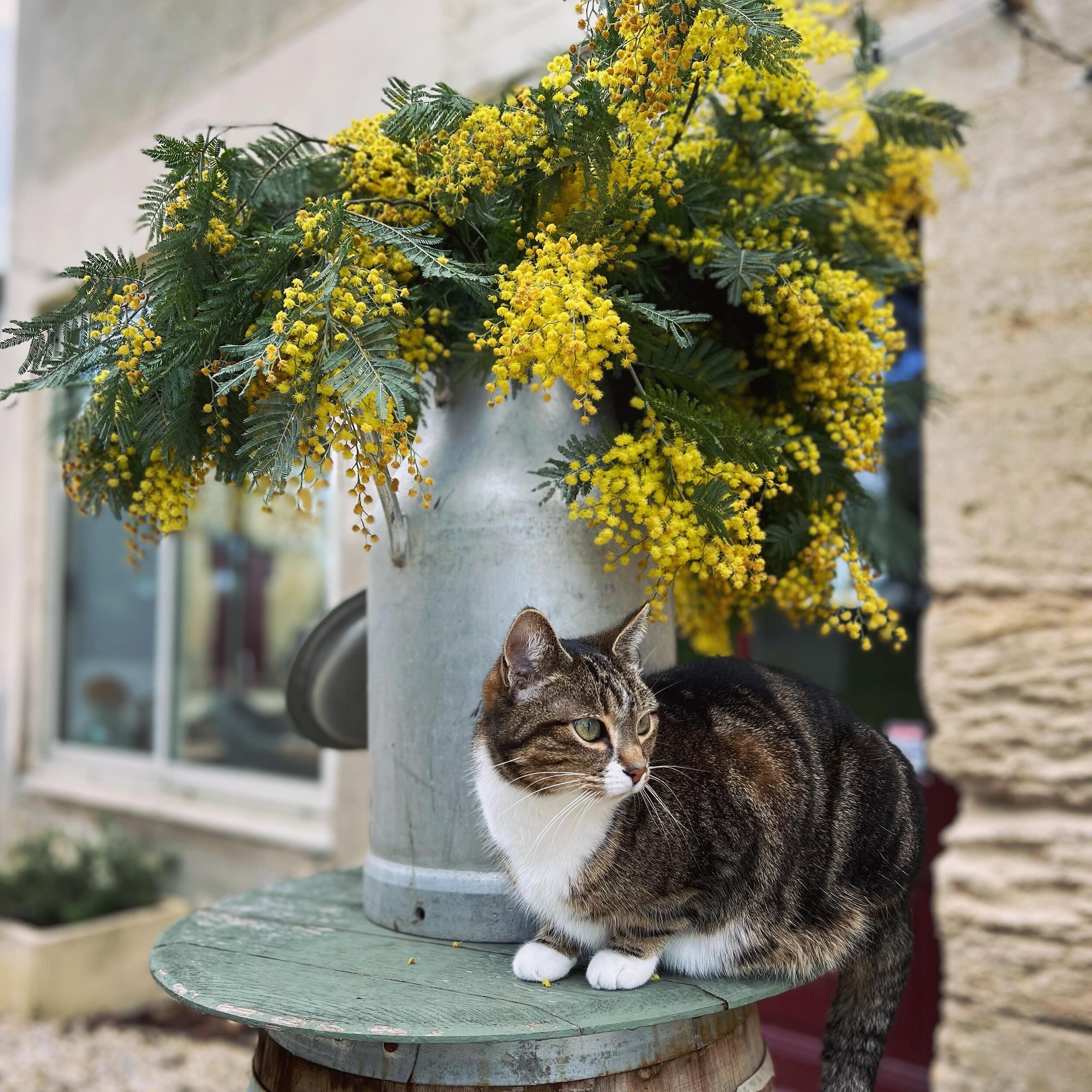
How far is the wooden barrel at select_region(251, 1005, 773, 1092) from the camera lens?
1081 mm

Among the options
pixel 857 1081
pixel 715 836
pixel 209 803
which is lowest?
pixel 209 803

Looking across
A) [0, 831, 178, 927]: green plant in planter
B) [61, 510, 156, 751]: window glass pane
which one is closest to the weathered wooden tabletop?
[0, 831, 178, 927]: green plant in planter

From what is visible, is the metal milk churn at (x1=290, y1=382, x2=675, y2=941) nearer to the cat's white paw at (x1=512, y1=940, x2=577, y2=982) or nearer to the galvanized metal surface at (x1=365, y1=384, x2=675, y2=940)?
the galvanized metal surface at (x1=365, y1=384, x2=675, y2=940)

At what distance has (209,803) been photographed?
14.7ft

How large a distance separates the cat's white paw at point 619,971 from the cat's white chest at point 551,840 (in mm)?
40

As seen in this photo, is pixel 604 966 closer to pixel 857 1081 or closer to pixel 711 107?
pixel 857 1081

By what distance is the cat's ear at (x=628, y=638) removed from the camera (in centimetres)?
121

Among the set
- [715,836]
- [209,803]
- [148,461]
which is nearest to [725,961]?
[715,836]

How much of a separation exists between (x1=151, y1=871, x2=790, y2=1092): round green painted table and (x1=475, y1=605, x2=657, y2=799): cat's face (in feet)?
Answer: 0.74

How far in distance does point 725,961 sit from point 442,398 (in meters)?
0.79

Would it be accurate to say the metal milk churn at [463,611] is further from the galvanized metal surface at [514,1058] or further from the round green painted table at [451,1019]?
the galvanized metal surface at [514,1058]

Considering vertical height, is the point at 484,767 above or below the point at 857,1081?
above

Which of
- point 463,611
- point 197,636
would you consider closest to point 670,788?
point 463,611

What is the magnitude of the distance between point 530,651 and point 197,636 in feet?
13.0
